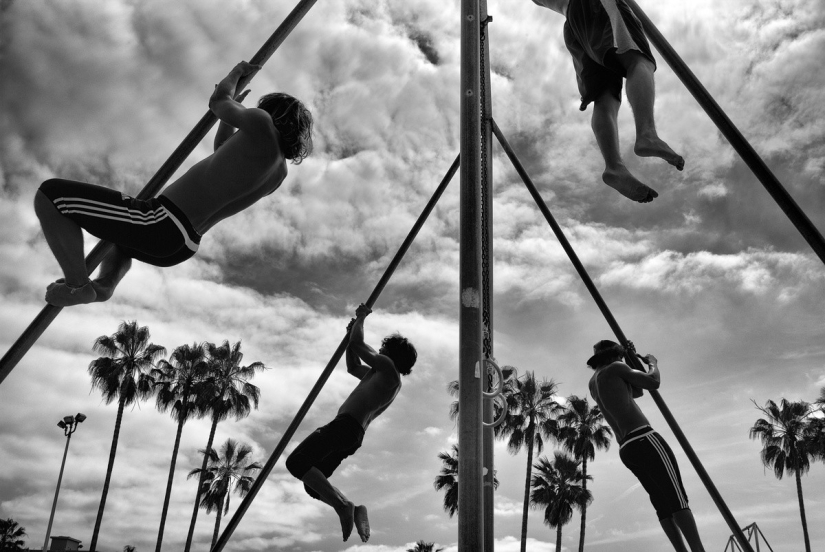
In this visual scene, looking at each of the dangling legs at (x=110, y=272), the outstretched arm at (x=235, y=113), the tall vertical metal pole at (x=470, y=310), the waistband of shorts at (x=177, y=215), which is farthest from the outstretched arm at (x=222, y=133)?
the tall vertical metal pole at (x=470, y=310)

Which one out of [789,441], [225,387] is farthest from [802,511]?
[225,387]

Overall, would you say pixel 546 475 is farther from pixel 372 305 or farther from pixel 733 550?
pixel 372 305

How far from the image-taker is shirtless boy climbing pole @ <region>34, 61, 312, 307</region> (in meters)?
3.50

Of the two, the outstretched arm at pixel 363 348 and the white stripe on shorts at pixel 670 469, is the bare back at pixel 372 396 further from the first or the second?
the white stripe on shorts at pixel 670 469

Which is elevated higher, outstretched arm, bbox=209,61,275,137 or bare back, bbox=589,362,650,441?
outstretched arm, bbox=209,61,275,137

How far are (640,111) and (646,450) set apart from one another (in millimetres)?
3155

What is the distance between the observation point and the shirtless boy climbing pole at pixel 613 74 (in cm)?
338

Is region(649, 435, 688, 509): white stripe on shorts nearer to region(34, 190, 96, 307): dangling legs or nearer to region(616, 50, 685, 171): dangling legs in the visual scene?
region(616, 50, 685, 171): dangling legs

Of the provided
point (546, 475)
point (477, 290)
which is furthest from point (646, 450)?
point (546, 475)

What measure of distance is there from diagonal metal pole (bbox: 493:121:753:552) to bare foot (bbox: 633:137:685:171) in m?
3.31

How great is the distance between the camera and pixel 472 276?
4.66 metres

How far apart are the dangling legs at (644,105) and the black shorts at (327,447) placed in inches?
128

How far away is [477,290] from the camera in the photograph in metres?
4.65

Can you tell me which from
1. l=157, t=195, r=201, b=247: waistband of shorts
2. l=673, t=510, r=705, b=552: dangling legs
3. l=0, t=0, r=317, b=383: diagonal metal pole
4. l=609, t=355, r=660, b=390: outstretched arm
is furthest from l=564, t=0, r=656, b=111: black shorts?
l=673, t=510, r=705, b=552: dangling legs
